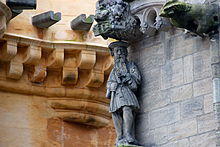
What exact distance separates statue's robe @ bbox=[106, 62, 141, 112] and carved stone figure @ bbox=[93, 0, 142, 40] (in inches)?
14.5

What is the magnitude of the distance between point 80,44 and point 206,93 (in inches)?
285

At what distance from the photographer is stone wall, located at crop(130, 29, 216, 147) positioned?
45.0ft

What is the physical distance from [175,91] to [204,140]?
0.71m

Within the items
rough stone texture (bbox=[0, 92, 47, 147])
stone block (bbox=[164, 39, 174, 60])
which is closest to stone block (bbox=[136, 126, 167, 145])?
stone block (bbox=[164, 39, 174, 60])

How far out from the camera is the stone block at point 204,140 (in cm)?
1350

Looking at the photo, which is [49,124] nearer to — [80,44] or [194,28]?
[80,44]

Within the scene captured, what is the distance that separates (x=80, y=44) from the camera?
20.8 metres

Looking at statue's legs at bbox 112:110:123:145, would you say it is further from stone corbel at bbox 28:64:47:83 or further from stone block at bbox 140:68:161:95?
stone corbel at bbox 28:64:47:83

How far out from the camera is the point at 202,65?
1387cm

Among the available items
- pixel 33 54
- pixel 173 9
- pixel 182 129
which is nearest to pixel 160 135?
pixel 182 129

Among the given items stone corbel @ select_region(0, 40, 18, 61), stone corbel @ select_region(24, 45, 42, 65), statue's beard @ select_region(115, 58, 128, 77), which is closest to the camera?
statue's beard @ select_region(115, 58, 128, 77)

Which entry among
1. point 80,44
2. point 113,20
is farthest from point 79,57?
point 113,20

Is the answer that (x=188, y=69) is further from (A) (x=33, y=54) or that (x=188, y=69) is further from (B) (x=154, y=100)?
(A) (x=33, y=54)

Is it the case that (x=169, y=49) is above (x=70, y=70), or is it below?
below
